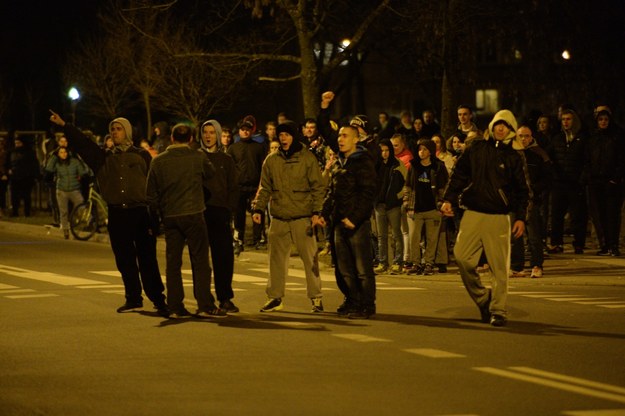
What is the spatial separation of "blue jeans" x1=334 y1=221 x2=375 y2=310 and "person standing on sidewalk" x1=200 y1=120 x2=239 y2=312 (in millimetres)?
1163

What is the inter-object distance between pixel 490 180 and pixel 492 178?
3 centimetres

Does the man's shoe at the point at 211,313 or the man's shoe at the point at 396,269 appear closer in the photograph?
the man's shoe at the point at 211,313

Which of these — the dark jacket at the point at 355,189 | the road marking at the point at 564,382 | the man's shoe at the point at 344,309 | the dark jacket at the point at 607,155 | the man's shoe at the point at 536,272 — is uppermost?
the dark jacket at the point at 607,155

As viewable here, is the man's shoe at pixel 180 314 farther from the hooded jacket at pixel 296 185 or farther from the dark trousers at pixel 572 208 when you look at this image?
the dark trousers at pixel 572 208

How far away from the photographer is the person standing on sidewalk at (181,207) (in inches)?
511

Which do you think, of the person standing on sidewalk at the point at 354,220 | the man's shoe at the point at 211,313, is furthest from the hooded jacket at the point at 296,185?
the man's shoe at the point at 211,313

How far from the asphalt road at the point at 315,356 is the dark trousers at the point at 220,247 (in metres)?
0.35

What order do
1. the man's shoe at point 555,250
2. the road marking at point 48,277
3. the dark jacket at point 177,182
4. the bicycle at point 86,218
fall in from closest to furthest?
the dark jacket at point 177,182
the road marking at point 48,277
the man's shoe at point 555,250
the bicycle at point 86,218

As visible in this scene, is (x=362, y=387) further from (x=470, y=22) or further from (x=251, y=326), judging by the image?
(x=470, y=22)

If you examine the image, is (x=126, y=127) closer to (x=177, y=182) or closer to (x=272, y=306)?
(x=177, y=182)

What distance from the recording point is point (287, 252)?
44.9 ft

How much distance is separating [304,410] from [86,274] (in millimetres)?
9558

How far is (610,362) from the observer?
10.4 m

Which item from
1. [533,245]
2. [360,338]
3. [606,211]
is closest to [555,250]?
[606,211]
